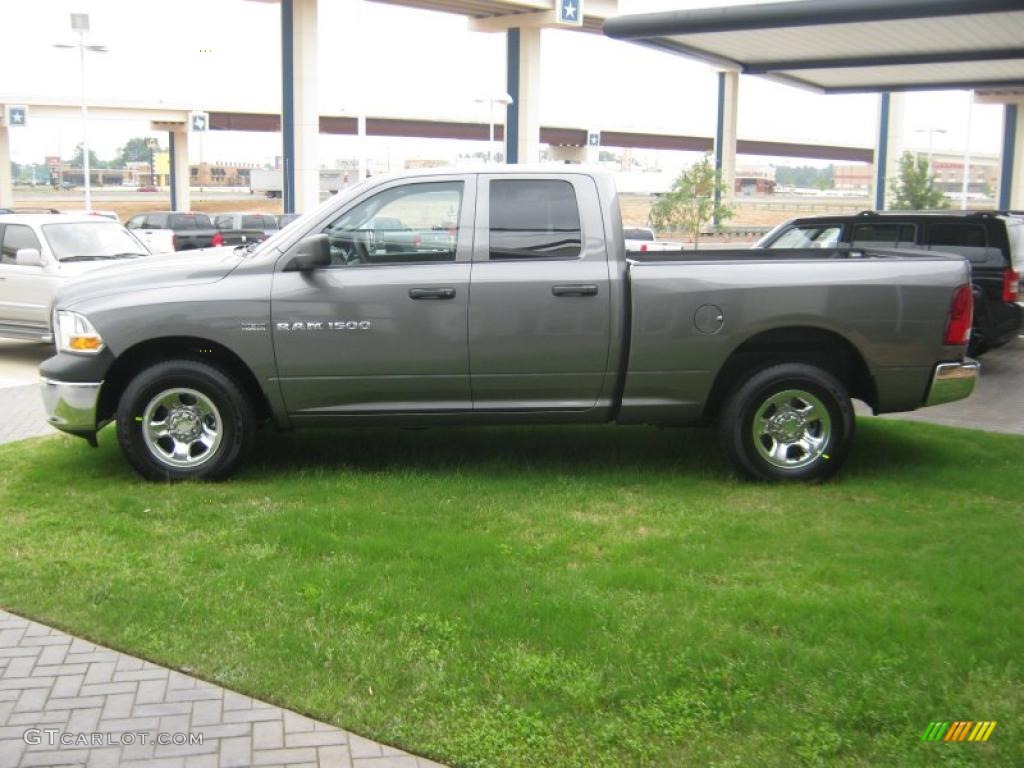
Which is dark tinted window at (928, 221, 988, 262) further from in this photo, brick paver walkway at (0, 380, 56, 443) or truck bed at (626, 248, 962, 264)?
brick paver walkway at (0, 380, 56, 443)

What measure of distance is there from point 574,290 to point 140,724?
391 centimetres

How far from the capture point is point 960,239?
45.4 feet

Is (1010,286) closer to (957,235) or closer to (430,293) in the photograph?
(957,235)

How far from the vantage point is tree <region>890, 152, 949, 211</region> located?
4081cm

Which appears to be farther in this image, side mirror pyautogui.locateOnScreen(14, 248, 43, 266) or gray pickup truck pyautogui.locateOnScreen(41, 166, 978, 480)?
side mirror pyautogui.locateOnScreen(14, 248, 43, 266)

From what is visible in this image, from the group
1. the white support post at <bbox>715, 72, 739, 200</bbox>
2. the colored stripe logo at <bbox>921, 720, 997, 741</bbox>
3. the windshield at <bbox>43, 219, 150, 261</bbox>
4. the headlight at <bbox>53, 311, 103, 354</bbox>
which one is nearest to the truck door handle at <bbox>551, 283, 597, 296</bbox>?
the headlight at <bbox>53, 311, 103, 354</bbox>

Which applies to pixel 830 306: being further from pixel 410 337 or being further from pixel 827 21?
pixel 827 21

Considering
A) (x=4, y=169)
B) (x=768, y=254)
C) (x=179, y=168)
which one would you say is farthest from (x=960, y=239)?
(x=179, y=168)

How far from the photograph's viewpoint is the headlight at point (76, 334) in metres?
7.09

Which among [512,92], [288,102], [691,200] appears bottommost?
[691,200]

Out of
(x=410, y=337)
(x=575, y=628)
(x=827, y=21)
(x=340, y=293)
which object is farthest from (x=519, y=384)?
(x=827, y=21)

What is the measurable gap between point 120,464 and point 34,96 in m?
63.7

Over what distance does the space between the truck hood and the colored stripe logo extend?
4.98 meters

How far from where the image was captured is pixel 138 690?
14.3ft
